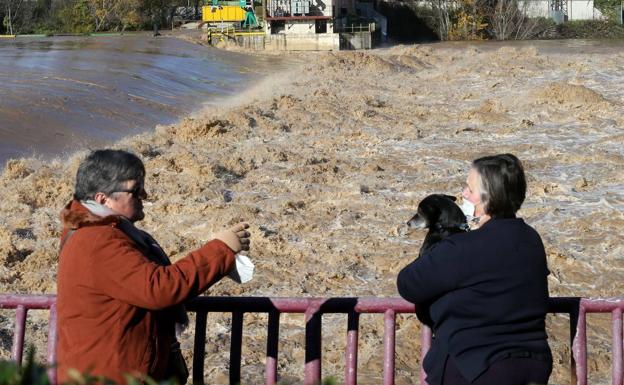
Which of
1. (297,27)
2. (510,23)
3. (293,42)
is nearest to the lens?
(293,42)

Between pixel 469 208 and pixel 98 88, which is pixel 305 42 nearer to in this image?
pixel 98 88

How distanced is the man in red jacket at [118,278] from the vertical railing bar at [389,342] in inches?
40.2

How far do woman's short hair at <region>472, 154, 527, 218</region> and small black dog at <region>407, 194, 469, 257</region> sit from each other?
0.63 meters

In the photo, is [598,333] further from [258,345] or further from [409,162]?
[409,162]

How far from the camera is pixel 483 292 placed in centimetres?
383

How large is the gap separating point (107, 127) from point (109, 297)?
16.9 metres

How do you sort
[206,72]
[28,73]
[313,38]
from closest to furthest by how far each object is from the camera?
[28,73] < [206,72] < [313,38]

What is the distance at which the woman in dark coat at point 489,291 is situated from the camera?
382 centimetres

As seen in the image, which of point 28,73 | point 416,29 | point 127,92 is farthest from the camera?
point 416,29

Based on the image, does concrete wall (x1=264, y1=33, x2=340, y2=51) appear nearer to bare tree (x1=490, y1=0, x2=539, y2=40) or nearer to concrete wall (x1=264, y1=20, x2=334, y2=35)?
concrete wall (x1=264, y1=20, x2=334, y2=35)

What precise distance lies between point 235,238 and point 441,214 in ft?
3.93

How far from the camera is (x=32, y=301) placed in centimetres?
461

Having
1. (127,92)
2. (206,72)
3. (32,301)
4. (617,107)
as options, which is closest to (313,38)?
(206,72)

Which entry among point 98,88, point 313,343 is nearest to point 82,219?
point 313,343
